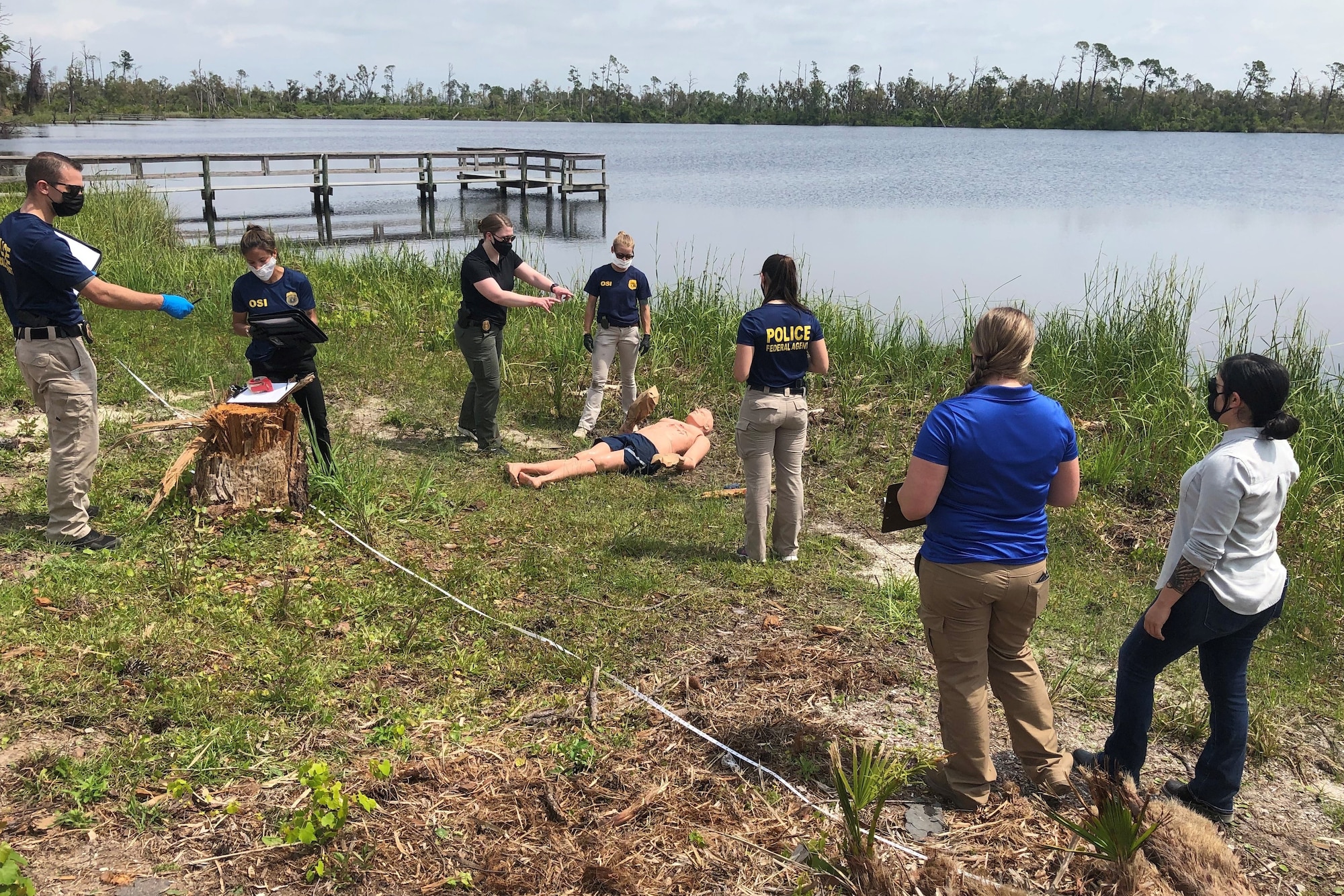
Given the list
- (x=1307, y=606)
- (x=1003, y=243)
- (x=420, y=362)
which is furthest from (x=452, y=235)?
(x=1307, y=606)

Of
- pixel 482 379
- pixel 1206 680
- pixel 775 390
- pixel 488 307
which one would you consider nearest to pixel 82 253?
pixel 488 307

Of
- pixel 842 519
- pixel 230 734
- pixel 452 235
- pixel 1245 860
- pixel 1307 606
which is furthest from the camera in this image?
pixel 452 235

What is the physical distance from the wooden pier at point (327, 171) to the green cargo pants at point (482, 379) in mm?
15594

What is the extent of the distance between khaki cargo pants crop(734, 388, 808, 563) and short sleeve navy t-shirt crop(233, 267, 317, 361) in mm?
2980

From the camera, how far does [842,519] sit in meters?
7.11

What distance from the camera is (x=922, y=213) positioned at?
28.6 meters

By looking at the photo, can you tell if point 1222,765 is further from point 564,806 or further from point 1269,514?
point 564,806

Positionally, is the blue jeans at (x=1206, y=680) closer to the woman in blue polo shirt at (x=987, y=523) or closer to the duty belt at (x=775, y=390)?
the woman in blue polo shirt at (x=987, y=523)

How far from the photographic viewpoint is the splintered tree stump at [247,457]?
5.76 meters

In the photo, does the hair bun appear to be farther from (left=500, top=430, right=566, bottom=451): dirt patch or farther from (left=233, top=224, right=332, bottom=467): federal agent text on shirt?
(left=500, top=430, right=566, bottom=451): dirt patch

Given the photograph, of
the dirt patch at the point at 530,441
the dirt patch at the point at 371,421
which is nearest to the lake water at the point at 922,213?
the dirt patch at the point at 371,421

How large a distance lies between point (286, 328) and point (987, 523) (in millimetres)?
4857

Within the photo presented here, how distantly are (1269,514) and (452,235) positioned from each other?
2671 cm

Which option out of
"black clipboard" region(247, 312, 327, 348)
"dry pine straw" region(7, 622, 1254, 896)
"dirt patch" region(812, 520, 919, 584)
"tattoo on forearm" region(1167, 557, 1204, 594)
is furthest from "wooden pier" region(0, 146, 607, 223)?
"tattoo on forearm" region(1167, 557, 1204, 594)
